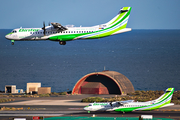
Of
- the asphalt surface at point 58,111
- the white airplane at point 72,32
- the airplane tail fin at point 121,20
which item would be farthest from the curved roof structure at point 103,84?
the white airplane at point 72,32

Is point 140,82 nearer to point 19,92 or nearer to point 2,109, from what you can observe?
point 19,92

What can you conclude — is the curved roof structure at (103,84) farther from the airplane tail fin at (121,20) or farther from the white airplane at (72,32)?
the white airplane at (72,32)

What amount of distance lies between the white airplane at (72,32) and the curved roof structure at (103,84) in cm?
4016

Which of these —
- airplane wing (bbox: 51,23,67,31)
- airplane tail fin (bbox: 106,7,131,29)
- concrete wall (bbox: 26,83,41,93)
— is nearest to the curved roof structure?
concrete wall (bbox: 26,83,41,93)

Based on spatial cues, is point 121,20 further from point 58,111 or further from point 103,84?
point 103,84

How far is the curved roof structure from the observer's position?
113312mm

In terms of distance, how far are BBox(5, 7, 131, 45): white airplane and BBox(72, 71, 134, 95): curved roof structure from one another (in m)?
40.2

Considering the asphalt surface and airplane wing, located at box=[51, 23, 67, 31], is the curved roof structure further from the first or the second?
airplane wing, located at box=[51, 23, 67, 31]

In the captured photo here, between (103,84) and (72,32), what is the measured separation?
46.4 m

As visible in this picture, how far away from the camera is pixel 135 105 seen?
74875mm

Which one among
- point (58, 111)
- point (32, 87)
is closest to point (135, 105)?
point (58, 111)

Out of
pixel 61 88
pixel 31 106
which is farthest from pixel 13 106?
pixel 61 88

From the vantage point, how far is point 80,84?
117000mm

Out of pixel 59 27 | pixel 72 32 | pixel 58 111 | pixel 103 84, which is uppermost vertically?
pixel 59 27
